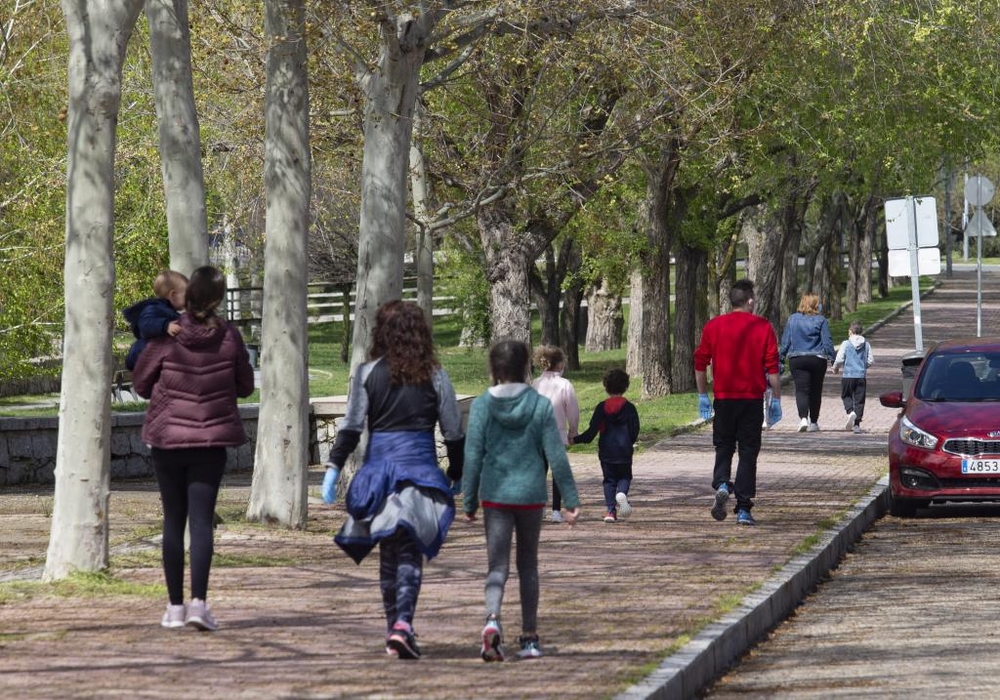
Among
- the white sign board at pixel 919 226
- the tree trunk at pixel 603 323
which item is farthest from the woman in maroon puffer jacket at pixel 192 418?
the tree trunk at pixel 603 323

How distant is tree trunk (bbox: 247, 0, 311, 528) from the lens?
1271 cm

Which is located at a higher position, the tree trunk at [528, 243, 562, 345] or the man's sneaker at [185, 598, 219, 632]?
the tree trunk at [528, 243, 562, 345]

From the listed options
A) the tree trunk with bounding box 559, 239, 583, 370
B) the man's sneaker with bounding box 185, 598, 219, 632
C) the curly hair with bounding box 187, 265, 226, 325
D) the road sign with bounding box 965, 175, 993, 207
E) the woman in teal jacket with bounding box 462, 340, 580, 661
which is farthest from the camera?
the tree trunk with bounding box 559, 239, 583, 370

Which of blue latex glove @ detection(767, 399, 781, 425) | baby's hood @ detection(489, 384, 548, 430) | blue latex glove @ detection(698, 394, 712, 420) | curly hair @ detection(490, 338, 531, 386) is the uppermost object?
curly hair @ detection(490, 338, 531, 386)

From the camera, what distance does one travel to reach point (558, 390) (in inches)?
497

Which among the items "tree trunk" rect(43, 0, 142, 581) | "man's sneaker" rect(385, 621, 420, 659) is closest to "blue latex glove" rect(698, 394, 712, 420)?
"tree trunk" rect(43, 0, 142, 581)

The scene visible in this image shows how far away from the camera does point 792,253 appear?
46.5 metres

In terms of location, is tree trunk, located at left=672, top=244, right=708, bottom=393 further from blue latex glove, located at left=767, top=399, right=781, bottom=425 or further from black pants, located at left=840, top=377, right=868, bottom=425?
blue latex glove, located at left=767, top=399, right=781, bottom=425

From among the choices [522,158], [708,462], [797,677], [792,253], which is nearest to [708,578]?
[797,677]

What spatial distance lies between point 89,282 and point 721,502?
18.5ft

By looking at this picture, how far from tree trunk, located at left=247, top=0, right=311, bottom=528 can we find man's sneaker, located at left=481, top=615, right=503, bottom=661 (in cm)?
547

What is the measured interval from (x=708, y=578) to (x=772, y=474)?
756cm

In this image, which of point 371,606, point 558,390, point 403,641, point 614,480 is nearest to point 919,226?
point 614,480

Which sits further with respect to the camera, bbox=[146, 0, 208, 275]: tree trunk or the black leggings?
bbox=[146, 0, 208, 275]: tree trunk
